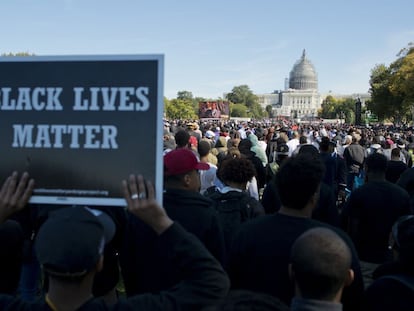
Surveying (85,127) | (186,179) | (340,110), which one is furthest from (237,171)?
(340,110)

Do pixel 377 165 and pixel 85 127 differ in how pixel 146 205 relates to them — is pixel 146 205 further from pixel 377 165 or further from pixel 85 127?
pixel 377 165

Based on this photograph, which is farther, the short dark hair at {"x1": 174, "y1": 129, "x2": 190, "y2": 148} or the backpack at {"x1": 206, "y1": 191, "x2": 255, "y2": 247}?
the short dark hair at {"x1": 174, "y1": 129, "x2": 190, "y2": 148}

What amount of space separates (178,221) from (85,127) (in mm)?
1104

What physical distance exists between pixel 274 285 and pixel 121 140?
1161mm

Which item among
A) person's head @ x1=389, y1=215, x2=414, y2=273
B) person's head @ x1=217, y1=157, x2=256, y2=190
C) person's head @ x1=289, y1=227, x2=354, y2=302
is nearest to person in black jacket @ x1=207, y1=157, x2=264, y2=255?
person's head @ x1=217, y1=157, x2=256, y2=190

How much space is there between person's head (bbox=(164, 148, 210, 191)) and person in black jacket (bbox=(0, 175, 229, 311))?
119 cm

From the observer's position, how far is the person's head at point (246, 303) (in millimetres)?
1653

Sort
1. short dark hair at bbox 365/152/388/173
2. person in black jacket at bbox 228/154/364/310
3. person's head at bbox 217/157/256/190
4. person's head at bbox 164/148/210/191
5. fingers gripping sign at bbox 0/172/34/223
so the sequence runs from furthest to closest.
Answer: short dark hair at bbox 365/152/388/173 < person's head at bbox 217/157/256/190 < person's head at bbox 164/148/210/191 < person in black jacket at bbox 228/154/364/310 < fingers gripping sign at bbox 0/172/34/223

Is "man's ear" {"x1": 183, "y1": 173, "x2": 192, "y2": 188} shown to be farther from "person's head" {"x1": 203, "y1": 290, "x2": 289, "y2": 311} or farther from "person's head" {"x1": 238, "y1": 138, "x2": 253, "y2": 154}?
"person's head" {"x1": 238, "y1": 138, "x2": 253, "y2": 154}

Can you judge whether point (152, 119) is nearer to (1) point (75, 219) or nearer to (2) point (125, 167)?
(2) point (125, 167)

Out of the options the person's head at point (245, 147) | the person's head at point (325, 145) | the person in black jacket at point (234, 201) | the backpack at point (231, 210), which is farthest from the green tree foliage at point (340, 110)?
the backpack at point (231, 210)

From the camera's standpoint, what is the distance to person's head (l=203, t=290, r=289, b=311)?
65.1 inches

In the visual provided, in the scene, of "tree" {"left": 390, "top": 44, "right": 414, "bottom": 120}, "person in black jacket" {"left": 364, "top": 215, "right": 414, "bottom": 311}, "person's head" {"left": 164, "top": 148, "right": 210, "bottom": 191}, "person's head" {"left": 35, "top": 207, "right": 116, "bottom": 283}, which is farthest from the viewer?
"tree" {"left": 390, "top": 44, "right": 414, "bottom": 120}

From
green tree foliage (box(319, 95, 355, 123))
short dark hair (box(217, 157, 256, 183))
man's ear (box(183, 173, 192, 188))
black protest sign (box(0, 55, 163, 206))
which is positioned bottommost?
short dark hair (box(217, 157, 256, 183))
